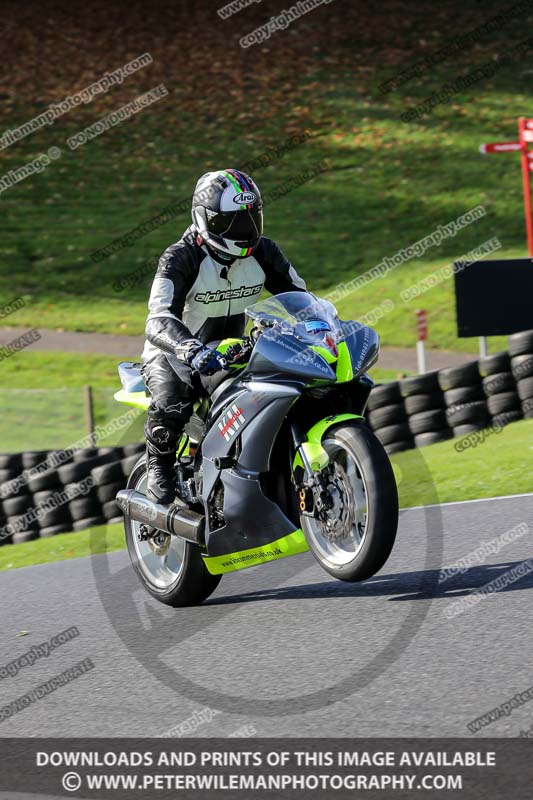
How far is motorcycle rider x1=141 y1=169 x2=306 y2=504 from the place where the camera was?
20.4 ft

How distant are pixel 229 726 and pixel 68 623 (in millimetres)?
2210

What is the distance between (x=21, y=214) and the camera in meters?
28.4

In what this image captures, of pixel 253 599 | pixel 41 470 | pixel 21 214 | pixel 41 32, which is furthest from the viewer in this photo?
pixel 41 32

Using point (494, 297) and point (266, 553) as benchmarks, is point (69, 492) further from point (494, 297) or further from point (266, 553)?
point (266, 553)

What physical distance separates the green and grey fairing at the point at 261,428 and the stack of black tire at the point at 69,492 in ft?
17.7

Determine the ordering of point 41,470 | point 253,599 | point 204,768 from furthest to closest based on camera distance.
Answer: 1. point 41,470
2. point 253,599
3. point 204,768

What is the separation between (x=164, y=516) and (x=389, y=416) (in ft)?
18.4

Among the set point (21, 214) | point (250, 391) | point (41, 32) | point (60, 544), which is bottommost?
point (60, 544)

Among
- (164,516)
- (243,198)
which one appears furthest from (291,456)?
(243,198)

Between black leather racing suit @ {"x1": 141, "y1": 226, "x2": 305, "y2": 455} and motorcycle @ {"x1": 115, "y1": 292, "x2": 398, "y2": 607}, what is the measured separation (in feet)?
0.53

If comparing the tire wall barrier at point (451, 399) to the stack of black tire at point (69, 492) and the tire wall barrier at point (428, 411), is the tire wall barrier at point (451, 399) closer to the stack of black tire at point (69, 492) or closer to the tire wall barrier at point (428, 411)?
the tire wall barrier at point (428, 411)

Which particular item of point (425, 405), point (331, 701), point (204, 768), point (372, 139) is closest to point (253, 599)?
point (331, 701)

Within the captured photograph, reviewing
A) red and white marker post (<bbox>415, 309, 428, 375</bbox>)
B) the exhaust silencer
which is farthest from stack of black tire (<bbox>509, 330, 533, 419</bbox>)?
red and white marker post (<bbox>415, 309, 428, 375</bbox>)

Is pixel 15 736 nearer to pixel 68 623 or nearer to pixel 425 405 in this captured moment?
pixel 68 623
